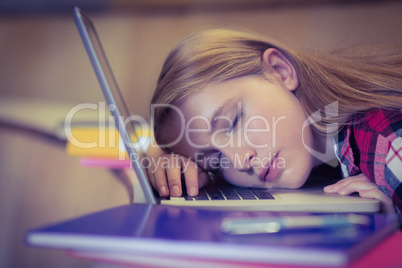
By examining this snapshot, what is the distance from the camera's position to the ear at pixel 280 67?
629 millimetres

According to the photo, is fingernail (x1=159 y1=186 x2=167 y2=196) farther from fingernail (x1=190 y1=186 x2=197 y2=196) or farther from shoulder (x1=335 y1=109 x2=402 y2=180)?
shoulder (x1=335 y1=109 x2=402 y2=180)

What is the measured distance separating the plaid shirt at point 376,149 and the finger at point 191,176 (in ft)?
0.80

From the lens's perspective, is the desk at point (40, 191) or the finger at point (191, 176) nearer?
the finger at point (191, 176)

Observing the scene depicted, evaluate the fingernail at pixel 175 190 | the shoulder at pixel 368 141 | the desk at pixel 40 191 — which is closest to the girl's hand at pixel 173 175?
the fingernail at pixel 175 190

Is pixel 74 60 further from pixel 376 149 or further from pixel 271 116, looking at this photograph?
pixel 376 149

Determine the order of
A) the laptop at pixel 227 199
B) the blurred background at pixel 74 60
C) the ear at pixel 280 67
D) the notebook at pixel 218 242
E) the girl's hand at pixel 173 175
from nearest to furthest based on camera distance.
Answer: the notebook at pixel 218 242, the laptop at pixel 227 199, the girl's hand at pixel 173 175, the ear at pixel 280 67, the blurred background at pixel 74 60

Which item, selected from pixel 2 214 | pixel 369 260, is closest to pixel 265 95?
pixel 369 260

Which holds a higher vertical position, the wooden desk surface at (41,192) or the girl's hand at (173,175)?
the girl's hand at (173,175)

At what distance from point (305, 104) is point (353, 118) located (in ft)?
0.26

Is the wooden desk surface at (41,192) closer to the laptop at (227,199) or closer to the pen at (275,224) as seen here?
the laptop at (227,199)

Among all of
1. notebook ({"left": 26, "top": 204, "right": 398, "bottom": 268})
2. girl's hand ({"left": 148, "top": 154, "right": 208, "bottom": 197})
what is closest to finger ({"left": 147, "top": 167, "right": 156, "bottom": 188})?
girl's hand ({"left": 148, "top": 154, "right": 208, "bottom": 197})

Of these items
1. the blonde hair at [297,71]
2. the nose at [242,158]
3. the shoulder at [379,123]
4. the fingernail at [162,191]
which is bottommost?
the fingernail at [162,191]

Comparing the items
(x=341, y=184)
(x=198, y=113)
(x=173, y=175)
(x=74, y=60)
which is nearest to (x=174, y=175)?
(x=173, y=175)

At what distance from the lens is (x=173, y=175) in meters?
0.52
